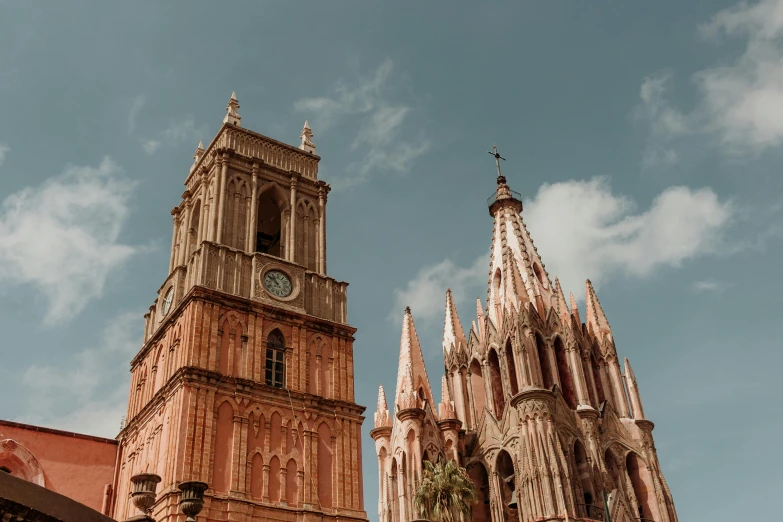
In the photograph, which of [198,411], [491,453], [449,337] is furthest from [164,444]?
[449,337]

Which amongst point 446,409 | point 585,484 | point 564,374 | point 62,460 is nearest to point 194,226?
point 62,460

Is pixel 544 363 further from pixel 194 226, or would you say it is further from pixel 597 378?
pixel 194 226

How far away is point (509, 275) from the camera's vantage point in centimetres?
4441

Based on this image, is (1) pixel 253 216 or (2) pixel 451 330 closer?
(1) pixel 253 216

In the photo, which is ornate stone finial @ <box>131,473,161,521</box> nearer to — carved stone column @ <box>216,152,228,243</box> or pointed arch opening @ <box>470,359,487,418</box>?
carved stone column @ <box>216,152,228,243</box>

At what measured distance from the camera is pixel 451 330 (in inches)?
1857

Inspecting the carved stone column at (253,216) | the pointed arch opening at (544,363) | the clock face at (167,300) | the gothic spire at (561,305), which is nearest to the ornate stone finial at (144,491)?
the clock face at (167,300)

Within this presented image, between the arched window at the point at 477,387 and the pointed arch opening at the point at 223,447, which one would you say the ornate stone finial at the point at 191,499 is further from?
the arched window at the point at 477,387

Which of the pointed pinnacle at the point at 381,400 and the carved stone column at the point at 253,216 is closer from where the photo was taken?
the carved stone column at the point at 253,216

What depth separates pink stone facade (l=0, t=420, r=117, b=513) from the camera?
1147 inches

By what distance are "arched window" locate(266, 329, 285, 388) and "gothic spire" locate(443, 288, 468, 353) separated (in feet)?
55.3

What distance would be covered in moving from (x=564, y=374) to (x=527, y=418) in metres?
5.16

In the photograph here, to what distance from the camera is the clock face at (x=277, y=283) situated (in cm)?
3180

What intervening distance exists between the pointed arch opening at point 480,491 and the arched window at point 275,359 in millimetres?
13238
